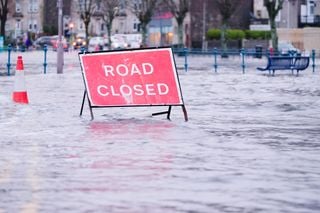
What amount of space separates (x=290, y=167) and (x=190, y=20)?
86088mm

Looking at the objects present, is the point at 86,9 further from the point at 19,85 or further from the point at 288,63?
the point at 19,85

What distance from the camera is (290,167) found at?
38.1ft

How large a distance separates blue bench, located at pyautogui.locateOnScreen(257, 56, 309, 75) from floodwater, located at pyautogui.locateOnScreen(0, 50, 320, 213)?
65.5 feet

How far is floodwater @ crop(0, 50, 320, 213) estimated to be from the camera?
9211 mm

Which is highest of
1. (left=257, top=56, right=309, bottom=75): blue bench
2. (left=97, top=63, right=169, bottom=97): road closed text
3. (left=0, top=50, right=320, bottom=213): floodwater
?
(left=97, top=63, right=169, bottom=97): road closed text

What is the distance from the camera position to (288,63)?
140 feet

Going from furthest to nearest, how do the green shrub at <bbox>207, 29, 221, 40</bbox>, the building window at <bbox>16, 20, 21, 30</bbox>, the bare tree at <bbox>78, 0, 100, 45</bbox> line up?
the building window at <bbox>16, 20, 21, 30</bbox>, the bare tree at <bbox>78, 0, 100, 45</bbox>, the green shrub at <bbox>207, 29, 221, 40</bbox>

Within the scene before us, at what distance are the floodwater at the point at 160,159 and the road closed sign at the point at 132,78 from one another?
427 millimetres

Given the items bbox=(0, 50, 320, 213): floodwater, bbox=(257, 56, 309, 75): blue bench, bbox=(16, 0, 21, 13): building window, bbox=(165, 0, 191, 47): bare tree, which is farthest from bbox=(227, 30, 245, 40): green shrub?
bbox=(0, 50, 320, 213): floodwater

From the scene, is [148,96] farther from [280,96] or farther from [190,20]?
[190,20]

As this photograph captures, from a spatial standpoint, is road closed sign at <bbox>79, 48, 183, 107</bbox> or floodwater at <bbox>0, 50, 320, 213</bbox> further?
road closed sign at <bbox>79, 48, 183, 107</bbox>

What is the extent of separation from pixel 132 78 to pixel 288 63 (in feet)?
84.2

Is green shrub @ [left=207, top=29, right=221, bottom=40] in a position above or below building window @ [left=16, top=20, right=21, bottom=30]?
below

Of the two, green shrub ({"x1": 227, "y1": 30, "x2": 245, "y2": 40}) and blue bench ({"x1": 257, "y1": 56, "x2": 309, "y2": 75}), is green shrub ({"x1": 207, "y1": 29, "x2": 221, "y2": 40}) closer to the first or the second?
green shrub ({"x1": 227, "y1": 30, "x2": 245, "y2": 40})
